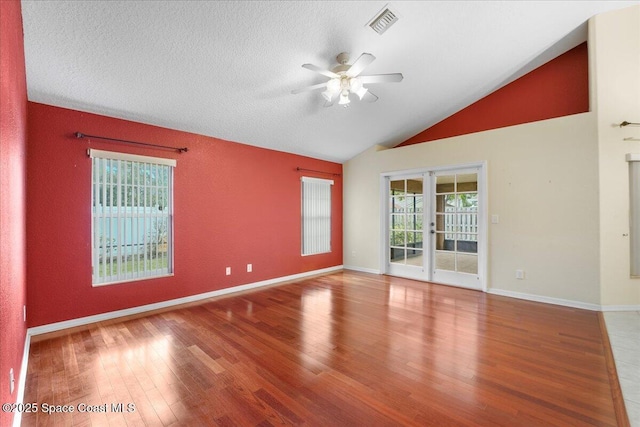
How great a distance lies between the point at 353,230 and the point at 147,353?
174 inches

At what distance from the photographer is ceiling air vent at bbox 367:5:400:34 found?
8.73 feet

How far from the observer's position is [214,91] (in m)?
3.30

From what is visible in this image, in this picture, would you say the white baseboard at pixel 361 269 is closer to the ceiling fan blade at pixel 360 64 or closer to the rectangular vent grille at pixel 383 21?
the ceiling fan blade at pixel 360 64

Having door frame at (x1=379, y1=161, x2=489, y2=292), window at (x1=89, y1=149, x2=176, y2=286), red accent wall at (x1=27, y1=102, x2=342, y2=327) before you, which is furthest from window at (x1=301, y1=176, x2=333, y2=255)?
window at (x1=89, y1=149, x2=176, y2=286)

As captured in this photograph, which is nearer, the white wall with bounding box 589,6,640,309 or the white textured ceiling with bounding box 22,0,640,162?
the white textured ceiling with bounding box 22,0,640,162

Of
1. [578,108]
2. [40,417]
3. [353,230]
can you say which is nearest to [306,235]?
[353,230]

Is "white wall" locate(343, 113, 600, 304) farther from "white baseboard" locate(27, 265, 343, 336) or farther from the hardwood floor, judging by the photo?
"white baseboard" locate(27, 265, 343, 336)

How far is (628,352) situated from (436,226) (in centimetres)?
283

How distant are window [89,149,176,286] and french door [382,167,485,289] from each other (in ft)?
12.9

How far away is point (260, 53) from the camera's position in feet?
9.39

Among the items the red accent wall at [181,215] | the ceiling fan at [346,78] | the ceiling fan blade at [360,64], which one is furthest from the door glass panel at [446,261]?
the ceiling fan blade at [360,64]

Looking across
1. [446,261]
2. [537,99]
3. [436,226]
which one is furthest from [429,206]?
[537,99]

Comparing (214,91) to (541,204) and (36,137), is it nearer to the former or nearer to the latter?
(36,137)

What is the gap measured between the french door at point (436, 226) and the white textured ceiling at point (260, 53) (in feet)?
4.65
